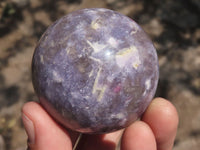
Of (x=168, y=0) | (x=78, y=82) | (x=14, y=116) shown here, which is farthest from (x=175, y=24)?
(x=78, y=82)

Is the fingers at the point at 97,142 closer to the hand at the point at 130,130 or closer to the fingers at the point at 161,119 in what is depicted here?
the hand at the point at 130,130

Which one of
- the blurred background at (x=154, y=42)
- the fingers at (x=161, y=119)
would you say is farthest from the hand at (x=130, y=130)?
the blurred background at (x=154, y=42)

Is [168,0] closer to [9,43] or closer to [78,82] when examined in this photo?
[9,43]

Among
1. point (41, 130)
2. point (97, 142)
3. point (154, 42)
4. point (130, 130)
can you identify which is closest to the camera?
point (41, 130)

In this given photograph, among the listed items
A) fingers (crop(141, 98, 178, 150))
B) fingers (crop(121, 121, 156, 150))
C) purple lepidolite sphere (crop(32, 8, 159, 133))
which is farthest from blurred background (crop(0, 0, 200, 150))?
purple lepidolite sphere (crop(32, 8, 159, 133))

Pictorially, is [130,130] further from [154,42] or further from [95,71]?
[154,42]

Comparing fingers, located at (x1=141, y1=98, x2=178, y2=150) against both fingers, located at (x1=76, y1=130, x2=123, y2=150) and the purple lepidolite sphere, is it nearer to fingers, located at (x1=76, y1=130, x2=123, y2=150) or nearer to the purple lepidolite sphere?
the purple lepidolite sphere

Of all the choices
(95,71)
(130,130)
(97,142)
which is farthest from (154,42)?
(95,71)
